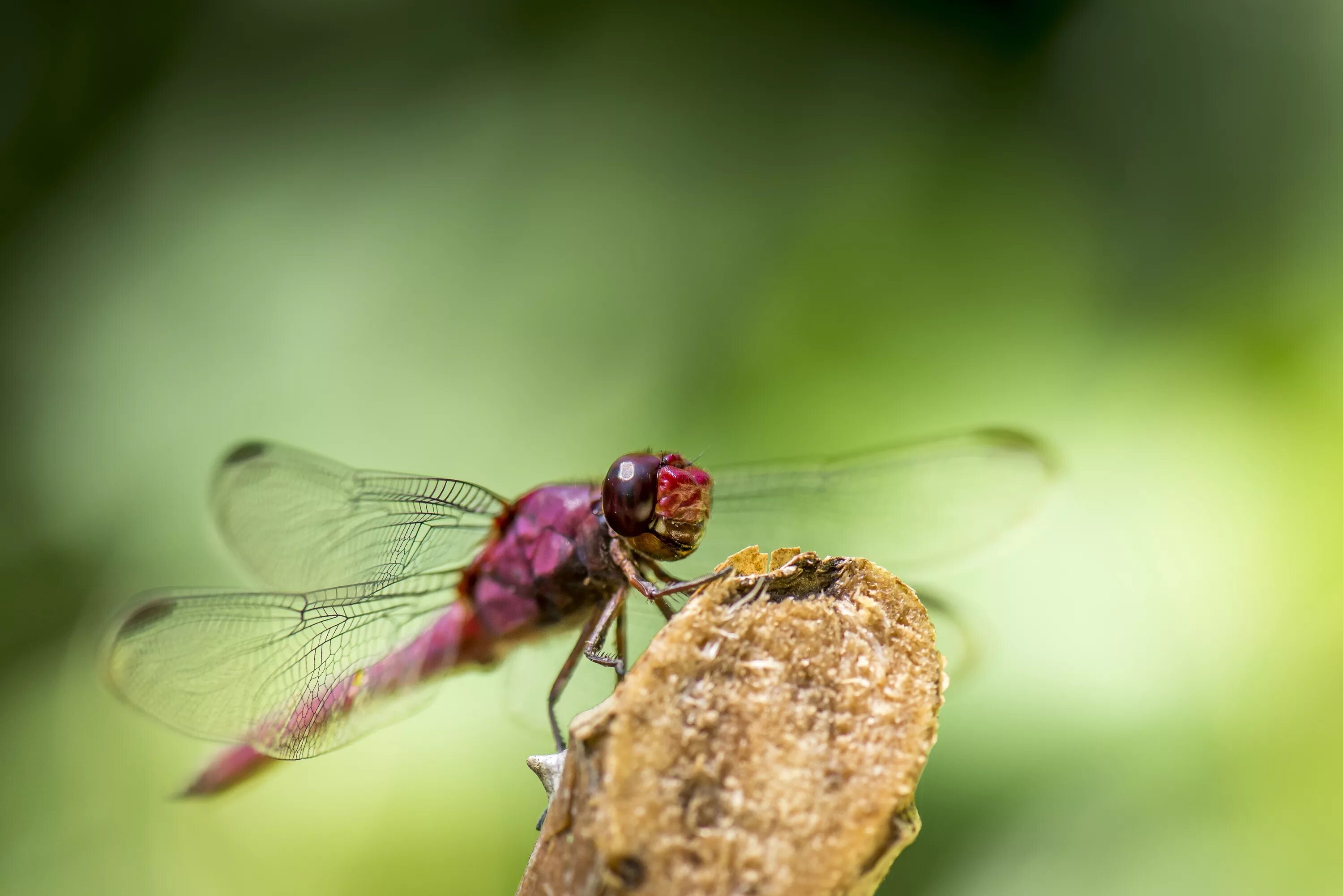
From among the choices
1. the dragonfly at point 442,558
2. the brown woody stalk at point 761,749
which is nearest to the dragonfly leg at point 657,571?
the dragonfly at point 442,558

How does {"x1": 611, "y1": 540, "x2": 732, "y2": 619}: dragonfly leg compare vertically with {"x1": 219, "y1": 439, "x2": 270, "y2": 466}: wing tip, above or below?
below

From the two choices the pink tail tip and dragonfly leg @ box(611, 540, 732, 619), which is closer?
dragonfly leg @ box(611, 540, 732, 619)

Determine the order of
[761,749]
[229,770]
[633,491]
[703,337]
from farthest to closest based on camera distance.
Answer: [703,337] < [229,770] < [633,491] < [761,749]

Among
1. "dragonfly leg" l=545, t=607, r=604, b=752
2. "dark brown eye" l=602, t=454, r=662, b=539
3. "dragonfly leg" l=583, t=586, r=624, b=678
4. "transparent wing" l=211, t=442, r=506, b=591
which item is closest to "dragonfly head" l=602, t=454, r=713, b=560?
"dark brown eye" l=602, t=454, r=662, b=539

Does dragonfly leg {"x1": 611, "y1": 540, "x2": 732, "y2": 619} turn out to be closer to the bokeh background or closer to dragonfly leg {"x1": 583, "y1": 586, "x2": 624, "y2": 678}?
dragonfly leg {"x1": 583, "y1": 586, "x2": 624, "y2": 678}

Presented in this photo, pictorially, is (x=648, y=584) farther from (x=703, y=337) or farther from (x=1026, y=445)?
(x=703, y=337)

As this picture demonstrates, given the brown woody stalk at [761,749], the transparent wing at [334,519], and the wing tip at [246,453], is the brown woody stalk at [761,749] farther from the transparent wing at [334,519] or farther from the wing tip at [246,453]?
the wing tip at [246,453]

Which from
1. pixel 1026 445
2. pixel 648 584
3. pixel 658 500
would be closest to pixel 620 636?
pixel 648 584
